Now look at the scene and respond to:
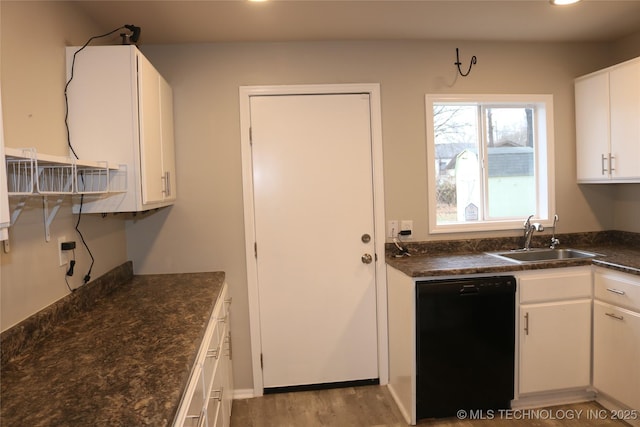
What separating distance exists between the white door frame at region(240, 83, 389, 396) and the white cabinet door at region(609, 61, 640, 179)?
5.00ft

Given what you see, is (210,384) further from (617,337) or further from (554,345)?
(617,337)

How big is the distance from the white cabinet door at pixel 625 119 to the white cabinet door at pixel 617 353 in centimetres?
91

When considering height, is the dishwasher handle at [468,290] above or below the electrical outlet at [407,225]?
below

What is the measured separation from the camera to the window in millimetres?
2900

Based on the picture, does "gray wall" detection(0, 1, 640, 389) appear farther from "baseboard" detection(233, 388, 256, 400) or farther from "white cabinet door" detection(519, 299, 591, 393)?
"white cabinet door" detection(519, 299, 591, 393)

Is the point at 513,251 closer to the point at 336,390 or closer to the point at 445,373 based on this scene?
the point at 445,373

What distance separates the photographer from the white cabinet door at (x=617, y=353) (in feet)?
7.06

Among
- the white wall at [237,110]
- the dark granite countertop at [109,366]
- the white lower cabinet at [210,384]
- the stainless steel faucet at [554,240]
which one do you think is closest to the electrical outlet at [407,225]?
the white wall at [237,110]

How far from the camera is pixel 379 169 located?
2.74m

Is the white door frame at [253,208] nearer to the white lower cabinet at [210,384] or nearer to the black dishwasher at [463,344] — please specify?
the white lower cabinet at [210,384]

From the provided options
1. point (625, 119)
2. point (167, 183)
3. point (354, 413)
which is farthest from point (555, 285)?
point (167, 183)

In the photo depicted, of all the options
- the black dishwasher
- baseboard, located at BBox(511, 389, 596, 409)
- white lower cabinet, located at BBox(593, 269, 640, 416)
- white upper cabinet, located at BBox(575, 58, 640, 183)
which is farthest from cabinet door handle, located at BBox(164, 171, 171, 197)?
white upper cabinet, located at BBox(575, 58, 640, 183)

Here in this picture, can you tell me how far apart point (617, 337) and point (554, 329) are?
0.31 m

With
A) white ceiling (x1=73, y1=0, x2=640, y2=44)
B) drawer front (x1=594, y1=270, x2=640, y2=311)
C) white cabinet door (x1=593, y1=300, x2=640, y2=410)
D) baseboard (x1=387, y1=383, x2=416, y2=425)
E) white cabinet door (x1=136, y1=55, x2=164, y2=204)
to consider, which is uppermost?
white ceiling (x1=73, y1=0, x2=640, y2=44)
